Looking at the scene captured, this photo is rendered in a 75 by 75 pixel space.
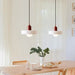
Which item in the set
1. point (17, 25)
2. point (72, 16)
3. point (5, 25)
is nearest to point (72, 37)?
point (72, 16)

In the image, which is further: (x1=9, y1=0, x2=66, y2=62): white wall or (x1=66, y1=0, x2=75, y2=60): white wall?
(x1=66, y1=0, x2=75, y2=60): white wall

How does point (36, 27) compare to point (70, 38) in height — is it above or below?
above

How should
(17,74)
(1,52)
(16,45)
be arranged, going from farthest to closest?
(16,45)
(1,52)
(17,74)

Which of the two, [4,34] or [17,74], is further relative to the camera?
[4,34]

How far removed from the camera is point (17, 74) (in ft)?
9.09

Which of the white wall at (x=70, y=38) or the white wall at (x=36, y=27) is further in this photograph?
the white wall at (x=70, y=38)

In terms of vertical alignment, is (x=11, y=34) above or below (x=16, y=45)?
above

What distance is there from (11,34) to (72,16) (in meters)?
1.72

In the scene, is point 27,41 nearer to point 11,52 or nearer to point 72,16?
point 11,52

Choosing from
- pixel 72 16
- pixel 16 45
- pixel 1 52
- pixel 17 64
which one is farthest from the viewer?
pixel 72 16

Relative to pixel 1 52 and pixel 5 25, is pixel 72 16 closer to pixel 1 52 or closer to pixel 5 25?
pixel 5 25

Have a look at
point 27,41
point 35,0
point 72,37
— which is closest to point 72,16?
→ point 72,37

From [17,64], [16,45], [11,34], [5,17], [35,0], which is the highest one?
[35,0]

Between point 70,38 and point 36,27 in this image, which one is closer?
point 36,27
